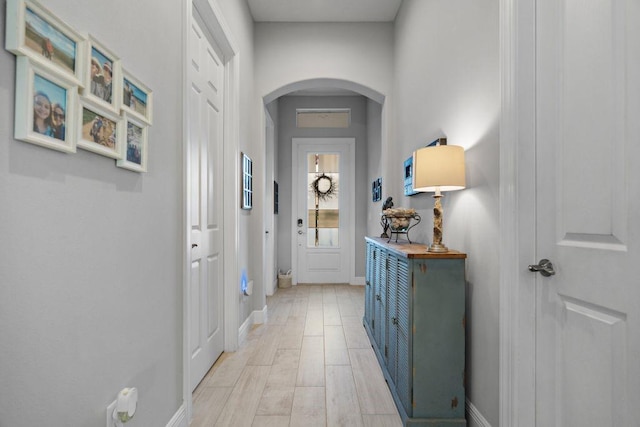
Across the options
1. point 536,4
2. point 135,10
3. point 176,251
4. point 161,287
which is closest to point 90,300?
point 161,287

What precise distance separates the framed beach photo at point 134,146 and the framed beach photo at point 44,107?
0.85ft

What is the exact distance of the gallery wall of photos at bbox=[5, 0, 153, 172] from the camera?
2.58 feet

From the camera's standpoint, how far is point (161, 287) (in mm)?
1535

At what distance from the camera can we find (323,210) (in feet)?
18.6

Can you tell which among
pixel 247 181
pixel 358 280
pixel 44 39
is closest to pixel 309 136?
pixel 358 280

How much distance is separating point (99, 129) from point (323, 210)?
15.2ft

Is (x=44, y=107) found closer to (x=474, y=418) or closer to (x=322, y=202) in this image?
(x=474, y=418)

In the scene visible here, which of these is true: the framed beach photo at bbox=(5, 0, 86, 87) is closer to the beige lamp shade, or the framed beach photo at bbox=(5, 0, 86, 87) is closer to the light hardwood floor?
the beige lamp shade

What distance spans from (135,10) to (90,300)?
1.05 m

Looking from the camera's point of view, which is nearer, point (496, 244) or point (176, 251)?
point (496, 244)

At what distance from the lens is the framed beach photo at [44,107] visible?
0.79 meters

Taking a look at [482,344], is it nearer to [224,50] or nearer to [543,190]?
[543,190]

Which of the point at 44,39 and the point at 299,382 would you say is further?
the point at 299,382

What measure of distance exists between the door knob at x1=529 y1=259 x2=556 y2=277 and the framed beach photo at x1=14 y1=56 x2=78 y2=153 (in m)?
1.60
